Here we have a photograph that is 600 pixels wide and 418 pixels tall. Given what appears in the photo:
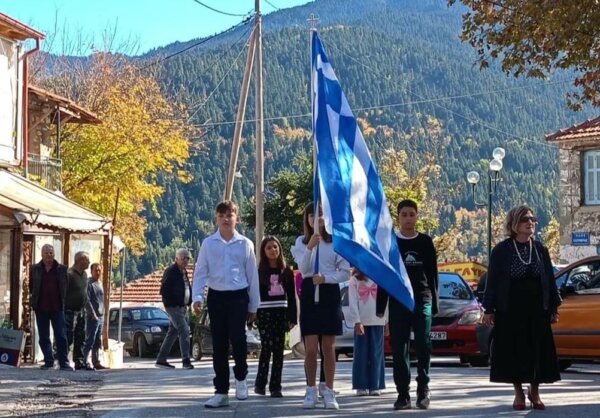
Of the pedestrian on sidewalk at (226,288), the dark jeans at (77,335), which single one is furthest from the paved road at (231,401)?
the dark jeans at (77,335)

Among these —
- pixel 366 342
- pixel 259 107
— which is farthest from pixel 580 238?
pixel 366 342

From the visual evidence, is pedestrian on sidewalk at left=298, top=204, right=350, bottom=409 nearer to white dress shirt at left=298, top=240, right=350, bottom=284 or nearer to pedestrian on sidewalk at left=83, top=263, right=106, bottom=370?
white dress shirt at left=298, top=240, right=350, bottom=284

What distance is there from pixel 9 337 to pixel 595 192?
114ft

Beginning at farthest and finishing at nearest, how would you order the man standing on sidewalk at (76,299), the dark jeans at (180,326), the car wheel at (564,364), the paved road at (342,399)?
the dark jeans at (180,326) < the man standing on sidewalk at (76,299) < the car wheel at (564,364) < the paved road at (342,399)

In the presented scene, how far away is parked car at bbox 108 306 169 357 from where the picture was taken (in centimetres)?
4288

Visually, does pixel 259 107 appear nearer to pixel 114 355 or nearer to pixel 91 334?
pixel 114 355

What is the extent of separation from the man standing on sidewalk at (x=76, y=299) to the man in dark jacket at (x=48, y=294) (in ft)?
2.28

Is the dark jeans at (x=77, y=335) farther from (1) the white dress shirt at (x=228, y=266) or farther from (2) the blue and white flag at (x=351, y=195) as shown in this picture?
(2) the blue and white flag at (x=351, y=195)

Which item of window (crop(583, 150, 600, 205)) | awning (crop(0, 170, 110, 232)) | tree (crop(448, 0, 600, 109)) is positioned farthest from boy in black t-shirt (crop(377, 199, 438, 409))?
window (crop(583, 150, 600, 205))

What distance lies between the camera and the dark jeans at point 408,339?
41.1 ft

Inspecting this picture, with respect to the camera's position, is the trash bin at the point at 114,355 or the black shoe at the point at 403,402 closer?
the black shoe at the point at 403,402

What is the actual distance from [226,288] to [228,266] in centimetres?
20

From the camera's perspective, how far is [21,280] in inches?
967

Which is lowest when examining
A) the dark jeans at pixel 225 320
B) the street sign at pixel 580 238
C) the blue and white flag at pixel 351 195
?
the dark jeans at pixel 225 320
